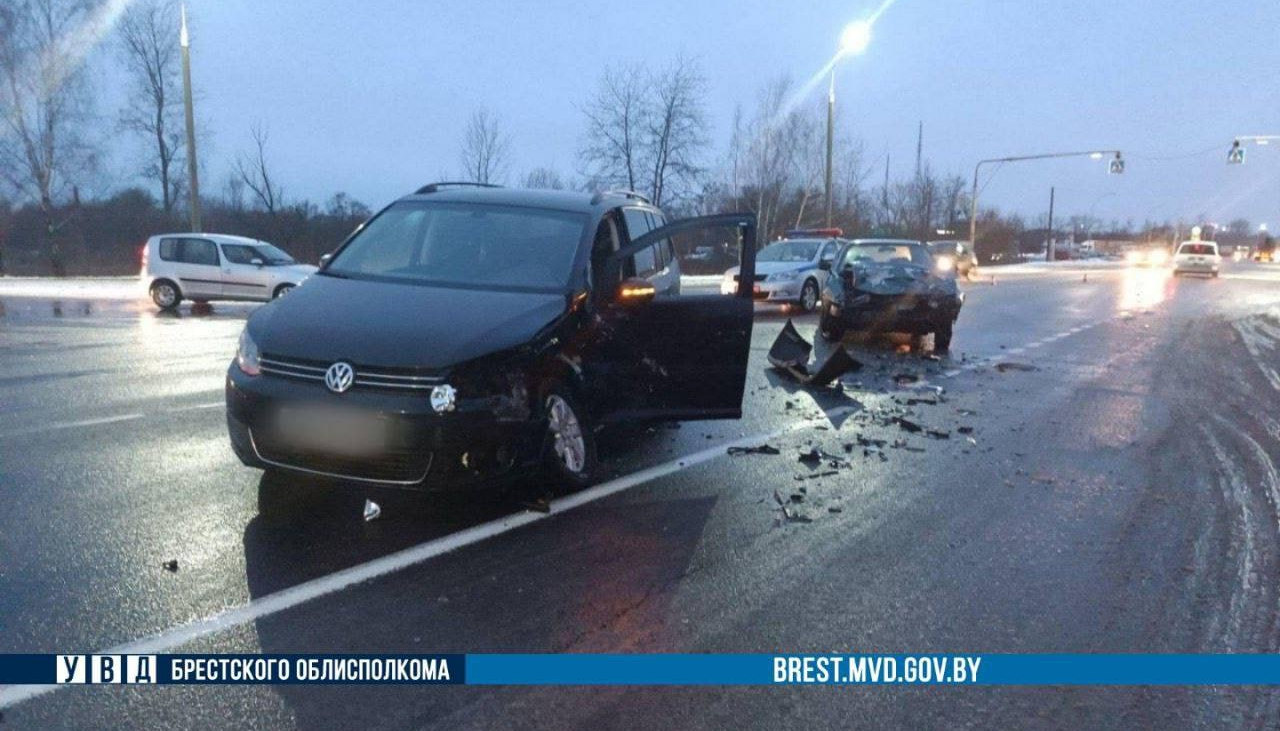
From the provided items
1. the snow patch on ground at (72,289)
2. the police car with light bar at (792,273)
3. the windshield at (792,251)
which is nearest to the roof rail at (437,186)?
the police car with light bar at (792,273)

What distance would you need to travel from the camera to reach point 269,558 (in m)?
4.32

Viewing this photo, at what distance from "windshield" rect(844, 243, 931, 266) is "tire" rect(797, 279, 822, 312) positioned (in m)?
4.48

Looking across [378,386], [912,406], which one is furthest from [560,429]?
[912,406]

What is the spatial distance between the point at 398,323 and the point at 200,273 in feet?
52.3

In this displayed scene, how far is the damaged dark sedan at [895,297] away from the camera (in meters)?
13.1

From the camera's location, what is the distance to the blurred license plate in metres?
4.40

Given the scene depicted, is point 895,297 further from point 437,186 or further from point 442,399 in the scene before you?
point 442,399

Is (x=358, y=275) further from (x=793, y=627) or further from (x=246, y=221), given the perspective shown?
(x=246, y=221)

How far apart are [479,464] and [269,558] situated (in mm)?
1064

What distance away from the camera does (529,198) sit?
21.4 ft

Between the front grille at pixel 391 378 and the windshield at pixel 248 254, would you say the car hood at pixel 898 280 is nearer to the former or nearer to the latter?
the front grille at pixel 391 378

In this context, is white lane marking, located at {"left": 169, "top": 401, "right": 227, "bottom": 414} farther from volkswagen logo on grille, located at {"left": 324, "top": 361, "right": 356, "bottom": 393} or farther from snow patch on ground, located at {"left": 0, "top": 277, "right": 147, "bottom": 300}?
snow patch on ground, located at {"left": 0, "top": 277, "right": 147, "bottom": 300}

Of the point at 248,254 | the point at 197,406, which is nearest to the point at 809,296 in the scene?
the point at 248,254

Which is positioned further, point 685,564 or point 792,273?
point 792,273
